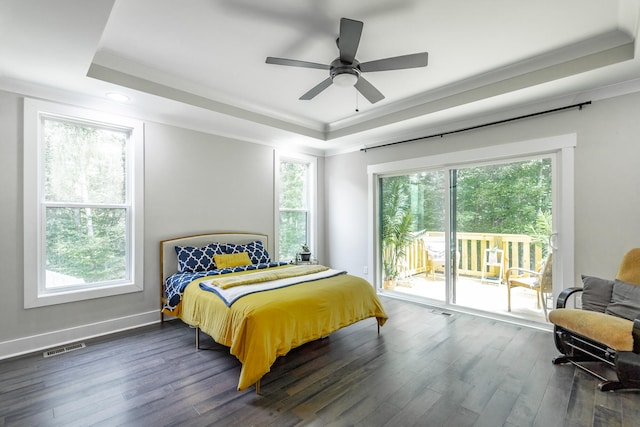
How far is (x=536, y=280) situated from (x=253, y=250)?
142 inches

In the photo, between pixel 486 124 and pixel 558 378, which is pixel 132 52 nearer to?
pixel 486 124

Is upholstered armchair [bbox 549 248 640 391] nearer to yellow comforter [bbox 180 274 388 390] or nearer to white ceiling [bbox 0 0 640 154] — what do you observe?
yellow comforter [bbox 180 274 388 390]

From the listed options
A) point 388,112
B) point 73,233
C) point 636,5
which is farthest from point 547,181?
point 73,233

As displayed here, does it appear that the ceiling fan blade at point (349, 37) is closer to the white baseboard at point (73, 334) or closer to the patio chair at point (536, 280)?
the patio chair at point (536, 280)

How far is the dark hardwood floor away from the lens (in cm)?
199

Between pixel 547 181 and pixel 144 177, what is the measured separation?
4.72 metres

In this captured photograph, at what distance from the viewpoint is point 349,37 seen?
6.98 feet

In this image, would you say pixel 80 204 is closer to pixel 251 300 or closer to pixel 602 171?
pixel 251 300

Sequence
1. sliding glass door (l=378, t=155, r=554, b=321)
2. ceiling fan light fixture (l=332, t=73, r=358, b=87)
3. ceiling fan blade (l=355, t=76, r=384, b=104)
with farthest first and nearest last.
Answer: sliding glass door (l=378, t=155, r=554, b=321)
ceiling fan blade (l=355, t=76, r=384, b=104)
ceiling fan light fixture (l=332, t=73, r=358, b=87)

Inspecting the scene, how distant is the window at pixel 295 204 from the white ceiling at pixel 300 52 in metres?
1.47

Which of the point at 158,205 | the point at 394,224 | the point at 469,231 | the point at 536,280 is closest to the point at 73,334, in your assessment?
the point at 158,205

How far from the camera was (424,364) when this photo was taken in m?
2.70

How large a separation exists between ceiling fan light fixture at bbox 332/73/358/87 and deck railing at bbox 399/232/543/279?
8.82ft

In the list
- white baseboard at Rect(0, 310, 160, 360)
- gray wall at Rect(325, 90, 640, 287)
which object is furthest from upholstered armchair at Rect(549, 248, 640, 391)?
white baseboard at Rect(0, 310, 160, 360)
